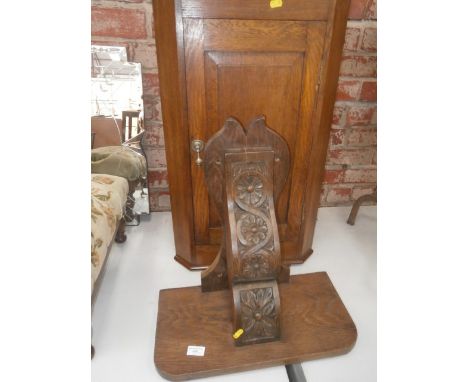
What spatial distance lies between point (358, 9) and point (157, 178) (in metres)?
0.85

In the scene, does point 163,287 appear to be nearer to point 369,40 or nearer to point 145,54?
point 145,54

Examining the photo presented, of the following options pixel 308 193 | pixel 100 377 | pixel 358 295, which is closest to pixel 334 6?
pixel 308 193

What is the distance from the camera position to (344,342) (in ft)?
2.44

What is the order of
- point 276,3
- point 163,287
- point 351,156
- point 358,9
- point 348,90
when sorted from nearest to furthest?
point 276,3
point 163,287
point 358,9
point 348,90
point 351,156

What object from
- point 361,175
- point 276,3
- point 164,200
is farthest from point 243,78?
point 361,175

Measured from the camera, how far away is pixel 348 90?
3.70ft

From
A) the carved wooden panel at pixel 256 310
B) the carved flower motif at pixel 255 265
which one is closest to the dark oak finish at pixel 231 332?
the carved wooden panel at pixel 256 310

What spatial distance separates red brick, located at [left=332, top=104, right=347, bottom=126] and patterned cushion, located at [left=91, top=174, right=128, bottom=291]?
74 cm

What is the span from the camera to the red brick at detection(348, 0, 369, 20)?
1.01 meters

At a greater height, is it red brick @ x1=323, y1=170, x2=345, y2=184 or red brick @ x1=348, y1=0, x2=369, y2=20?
red brick @ x1=348, y1=0, x2=369, y2=20

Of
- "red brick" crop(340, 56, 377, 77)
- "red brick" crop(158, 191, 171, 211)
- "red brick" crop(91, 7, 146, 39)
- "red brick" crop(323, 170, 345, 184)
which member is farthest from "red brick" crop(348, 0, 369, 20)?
"red brick" crop(158, 191, 171, 211)

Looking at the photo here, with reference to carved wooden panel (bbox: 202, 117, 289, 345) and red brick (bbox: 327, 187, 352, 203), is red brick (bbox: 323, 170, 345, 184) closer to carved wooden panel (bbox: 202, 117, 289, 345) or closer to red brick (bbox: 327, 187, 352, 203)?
red brick (bbox: 327, 187, 352, 203)

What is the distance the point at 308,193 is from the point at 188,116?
0.39 meters

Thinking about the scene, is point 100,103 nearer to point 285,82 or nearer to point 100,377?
point 285,82
